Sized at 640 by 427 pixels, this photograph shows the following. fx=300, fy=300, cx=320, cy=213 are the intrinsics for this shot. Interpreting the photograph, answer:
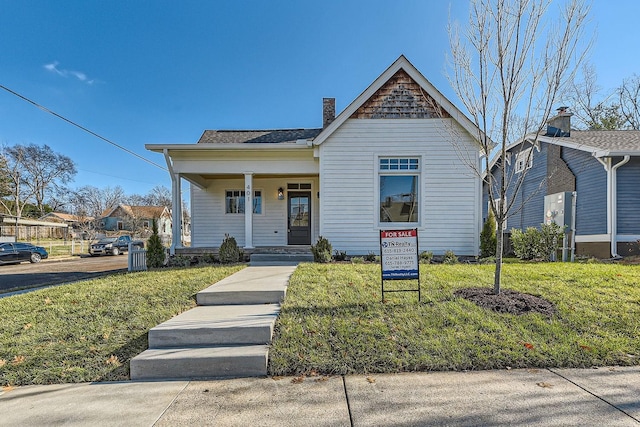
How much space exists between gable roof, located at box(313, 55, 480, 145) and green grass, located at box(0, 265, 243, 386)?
5702 mm

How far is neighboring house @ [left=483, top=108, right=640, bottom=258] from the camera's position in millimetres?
10000

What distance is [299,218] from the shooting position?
11.9m

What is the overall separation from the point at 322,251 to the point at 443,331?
4.74m

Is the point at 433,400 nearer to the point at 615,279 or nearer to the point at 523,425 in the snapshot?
the point at 523,425

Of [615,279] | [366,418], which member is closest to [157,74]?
[366,418]

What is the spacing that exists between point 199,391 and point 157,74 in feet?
57.3

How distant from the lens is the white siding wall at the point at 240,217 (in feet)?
39.1

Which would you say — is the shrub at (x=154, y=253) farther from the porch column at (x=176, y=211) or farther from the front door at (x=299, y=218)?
the front door at (x=299, y=218)

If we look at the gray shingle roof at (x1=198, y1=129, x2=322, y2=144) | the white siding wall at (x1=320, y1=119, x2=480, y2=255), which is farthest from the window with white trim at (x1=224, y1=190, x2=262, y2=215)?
the white siding wall at (x1=320, y1=119, x2=480, y2=255)

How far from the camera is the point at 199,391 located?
9.36ft

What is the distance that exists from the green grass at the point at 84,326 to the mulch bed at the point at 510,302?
14.7ft

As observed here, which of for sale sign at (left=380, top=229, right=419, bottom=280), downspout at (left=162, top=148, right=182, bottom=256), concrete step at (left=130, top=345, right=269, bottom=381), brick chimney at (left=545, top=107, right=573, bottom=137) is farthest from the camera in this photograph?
brick chimney at (left=545, top=107, right=573, bottom=137)

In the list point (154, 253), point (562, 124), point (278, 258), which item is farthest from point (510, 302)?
point (562, 124)

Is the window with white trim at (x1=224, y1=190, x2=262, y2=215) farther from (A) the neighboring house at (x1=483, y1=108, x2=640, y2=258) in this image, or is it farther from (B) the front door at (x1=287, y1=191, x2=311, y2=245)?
(A) the neighboring house at (x1=483, y1=108, x2=640, y2=258)
